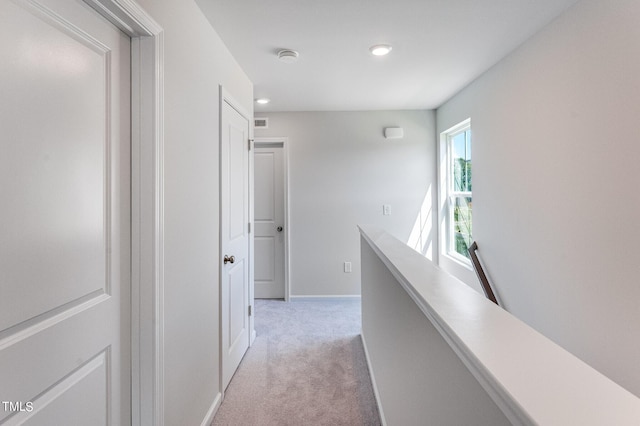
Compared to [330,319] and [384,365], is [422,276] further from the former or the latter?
[330,319]

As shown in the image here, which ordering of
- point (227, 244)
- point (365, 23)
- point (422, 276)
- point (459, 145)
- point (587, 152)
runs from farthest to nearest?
point (459, 145) < point (227, 244) < point (365, 23) < point (587, 152) < point (422, 276)

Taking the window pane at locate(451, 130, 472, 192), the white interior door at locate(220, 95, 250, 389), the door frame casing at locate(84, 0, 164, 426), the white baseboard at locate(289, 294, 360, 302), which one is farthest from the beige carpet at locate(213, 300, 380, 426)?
the window pane at locate(451, 130, 472, 192)

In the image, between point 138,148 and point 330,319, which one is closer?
point 138,148

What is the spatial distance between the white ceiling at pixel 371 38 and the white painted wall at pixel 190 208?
309 millimetres

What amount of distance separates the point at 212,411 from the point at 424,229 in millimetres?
3081

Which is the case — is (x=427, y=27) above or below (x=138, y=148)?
above

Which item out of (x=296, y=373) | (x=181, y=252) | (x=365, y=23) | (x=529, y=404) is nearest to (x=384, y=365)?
(x=296, y=373)

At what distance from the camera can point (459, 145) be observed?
3.74 metres

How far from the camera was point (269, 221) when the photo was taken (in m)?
4.18

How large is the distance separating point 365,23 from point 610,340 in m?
2.11

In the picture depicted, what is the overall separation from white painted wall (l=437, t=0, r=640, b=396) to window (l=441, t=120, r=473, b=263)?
0.76 m

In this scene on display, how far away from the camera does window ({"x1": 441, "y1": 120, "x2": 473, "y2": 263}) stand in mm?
3465

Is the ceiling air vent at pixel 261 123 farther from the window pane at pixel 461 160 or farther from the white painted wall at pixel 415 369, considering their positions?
the white painted wall at pixel 415 369

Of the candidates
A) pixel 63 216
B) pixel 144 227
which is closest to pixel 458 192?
pixel 144 227
